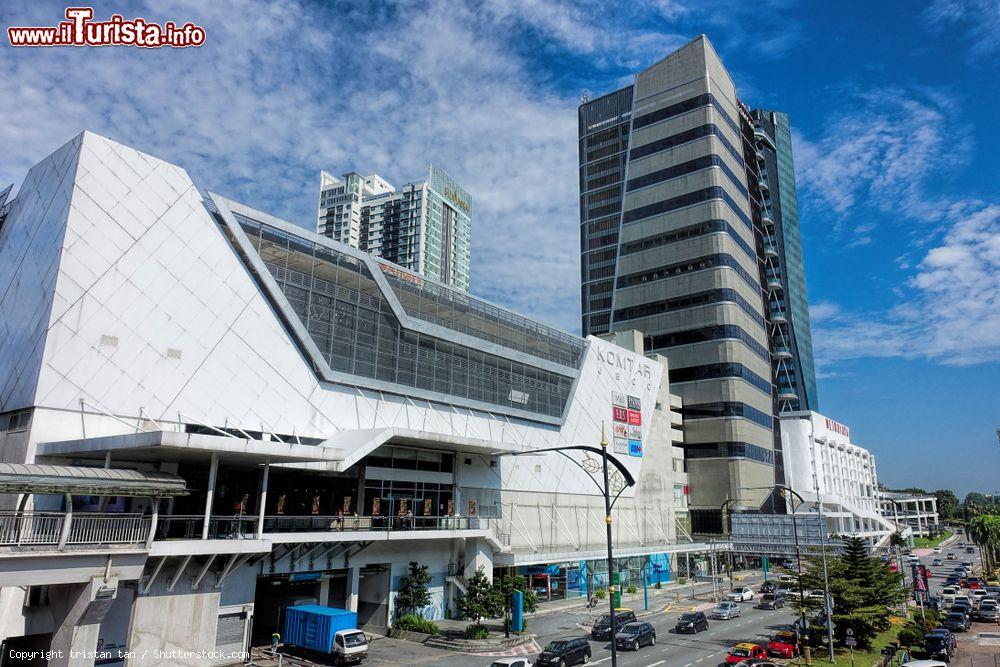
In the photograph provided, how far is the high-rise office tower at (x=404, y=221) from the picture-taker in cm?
15788

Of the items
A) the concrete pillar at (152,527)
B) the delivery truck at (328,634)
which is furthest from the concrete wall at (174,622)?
the delivery truck at (328,634)

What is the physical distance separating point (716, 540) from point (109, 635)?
213 ft

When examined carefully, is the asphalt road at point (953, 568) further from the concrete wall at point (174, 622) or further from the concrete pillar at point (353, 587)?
the concrete wall at point (174, 622)

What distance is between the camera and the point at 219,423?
1336 inches

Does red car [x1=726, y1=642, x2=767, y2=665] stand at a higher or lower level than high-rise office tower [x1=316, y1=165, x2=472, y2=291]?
lower

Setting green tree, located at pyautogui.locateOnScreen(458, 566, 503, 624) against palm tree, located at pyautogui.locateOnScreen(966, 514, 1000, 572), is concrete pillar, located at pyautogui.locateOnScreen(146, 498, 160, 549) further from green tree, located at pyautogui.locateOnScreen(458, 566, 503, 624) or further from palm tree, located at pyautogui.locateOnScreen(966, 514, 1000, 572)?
palm tree, located at pyautogui.locateOnScreen(966, 514, 1000, 572)

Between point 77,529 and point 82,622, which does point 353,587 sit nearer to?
point 82,622

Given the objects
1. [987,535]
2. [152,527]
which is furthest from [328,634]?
[987,535]

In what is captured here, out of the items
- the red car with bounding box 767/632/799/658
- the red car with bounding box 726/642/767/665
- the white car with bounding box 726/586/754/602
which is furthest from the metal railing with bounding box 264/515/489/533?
the white car with bounding box 726/586/754/602

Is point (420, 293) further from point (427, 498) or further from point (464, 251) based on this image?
point (464, 251)

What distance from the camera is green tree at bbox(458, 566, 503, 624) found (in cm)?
3766

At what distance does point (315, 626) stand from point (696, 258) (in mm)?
75836

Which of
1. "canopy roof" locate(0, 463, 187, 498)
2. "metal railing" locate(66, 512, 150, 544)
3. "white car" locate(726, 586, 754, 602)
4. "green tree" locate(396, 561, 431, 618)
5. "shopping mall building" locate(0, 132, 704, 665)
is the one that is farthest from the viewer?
"white car" locate(726, 586, 754, 602)

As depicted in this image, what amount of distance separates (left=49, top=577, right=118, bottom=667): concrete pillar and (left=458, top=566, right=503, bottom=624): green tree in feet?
65.6
